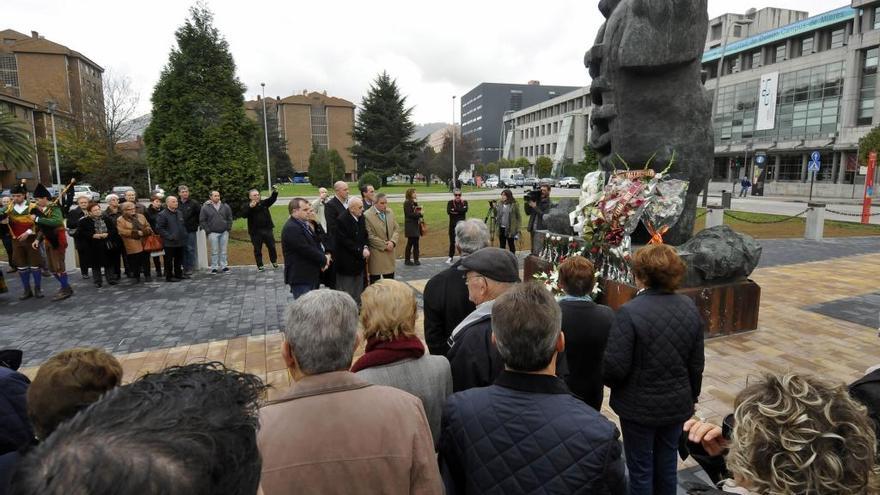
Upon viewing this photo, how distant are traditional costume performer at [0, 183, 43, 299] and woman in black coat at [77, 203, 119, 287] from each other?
2.41ft

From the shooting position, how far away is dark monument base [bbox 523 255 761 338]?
6.14 m

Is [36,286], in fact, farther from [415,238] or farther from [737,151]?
[737,151]

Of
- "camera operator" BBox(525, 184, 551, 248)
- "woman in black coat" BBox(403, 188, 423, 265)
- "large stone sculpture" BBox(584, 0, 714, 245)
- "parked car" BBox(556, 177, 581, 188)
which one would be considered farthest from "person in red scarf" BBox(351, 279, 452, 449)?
"parked car" BBox(556, 177, 581, 188)

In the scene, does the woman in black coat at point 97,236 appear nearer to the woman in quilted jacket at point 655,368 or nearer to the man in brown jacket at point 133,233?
the man in brown jacket at point 133,233

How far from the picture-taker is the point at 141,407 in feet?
2.53

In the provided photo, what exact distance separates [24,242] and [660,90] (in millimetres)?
10247

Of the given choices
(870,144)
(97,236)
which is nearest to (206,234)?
(97,236)

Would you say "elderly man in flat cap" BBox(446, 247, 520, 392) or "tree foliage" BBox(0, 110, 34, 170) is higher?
"tree foliage" BBox(0, 110, 34, 170)

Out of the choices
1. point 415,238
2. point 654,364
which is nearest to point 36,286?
point 415,238

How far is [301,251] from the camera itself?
627cm

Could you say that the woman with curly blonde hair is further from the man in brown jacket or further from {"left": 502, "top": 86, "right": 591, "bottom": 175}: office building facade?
{"left": 502, "top": 86, "right": 591, "bottom": 175}: office building facade

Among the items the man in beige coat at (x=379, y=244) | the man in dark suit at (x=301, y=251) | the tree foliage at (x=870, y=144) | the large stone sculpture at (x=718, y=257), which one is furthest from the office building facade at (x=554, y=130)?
the man in dark suit at (x=301, y=251)

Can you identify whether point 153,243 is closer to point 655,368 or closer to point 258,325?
point 258,325

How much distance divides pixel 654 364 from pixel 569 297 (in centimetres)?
60
